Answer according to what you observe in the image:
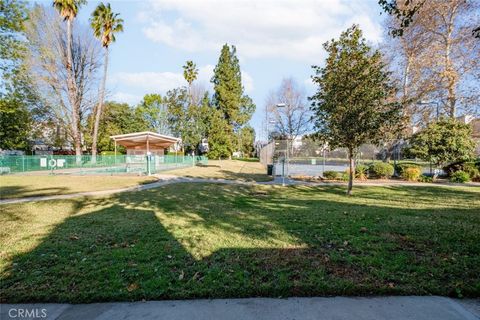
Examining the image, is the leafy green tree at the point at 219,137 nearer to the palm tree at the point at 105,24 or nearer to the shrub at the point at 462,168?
the palm tree at the point at 105,24

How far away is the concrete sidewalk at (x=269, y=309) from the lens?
8.21 ft

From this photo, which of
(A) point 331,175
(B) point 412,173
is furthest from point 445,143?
(A) point 331,175

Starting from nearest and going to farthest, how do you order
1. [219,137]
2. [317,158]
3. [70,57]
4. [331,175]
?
[331,175], [317,158], [70,57], [219,137]

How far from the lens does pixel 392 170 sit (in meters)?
17.8

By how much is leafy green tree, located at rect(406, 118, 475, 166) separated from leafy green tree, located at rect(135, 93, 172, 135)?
4073 centimetres

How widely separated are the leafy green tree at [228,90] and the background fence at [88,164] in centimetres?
1545

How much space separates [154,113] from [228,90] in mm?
14271

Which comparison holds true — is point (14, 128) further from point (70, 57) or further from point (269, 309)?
point (269, 309)

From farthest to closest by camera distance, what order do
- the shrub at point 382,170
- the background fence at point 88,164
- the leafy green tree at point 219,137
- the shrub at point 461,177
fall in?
1. the leafy green tree at point 219,137
2. the background fence at point 88,164
3. the shrub at point 382,170
4. the shrub at point 461,177

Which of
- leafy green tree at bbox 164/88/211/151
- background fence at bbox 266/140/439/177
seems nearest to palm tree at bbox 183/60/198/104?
leafy green tree at bbox 164/88/211/151

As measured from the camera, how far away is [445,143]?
55.2ft

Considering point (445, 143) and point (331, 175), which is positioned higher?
point (445, 143)

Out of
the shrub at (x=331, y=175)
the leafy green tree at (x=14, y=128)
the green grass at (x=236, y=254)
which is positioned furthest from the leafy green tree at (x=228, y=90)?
the green grass at (x=236, y=254)

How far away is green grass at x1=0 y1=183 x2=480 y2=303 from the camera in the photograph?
2969 millimetres
